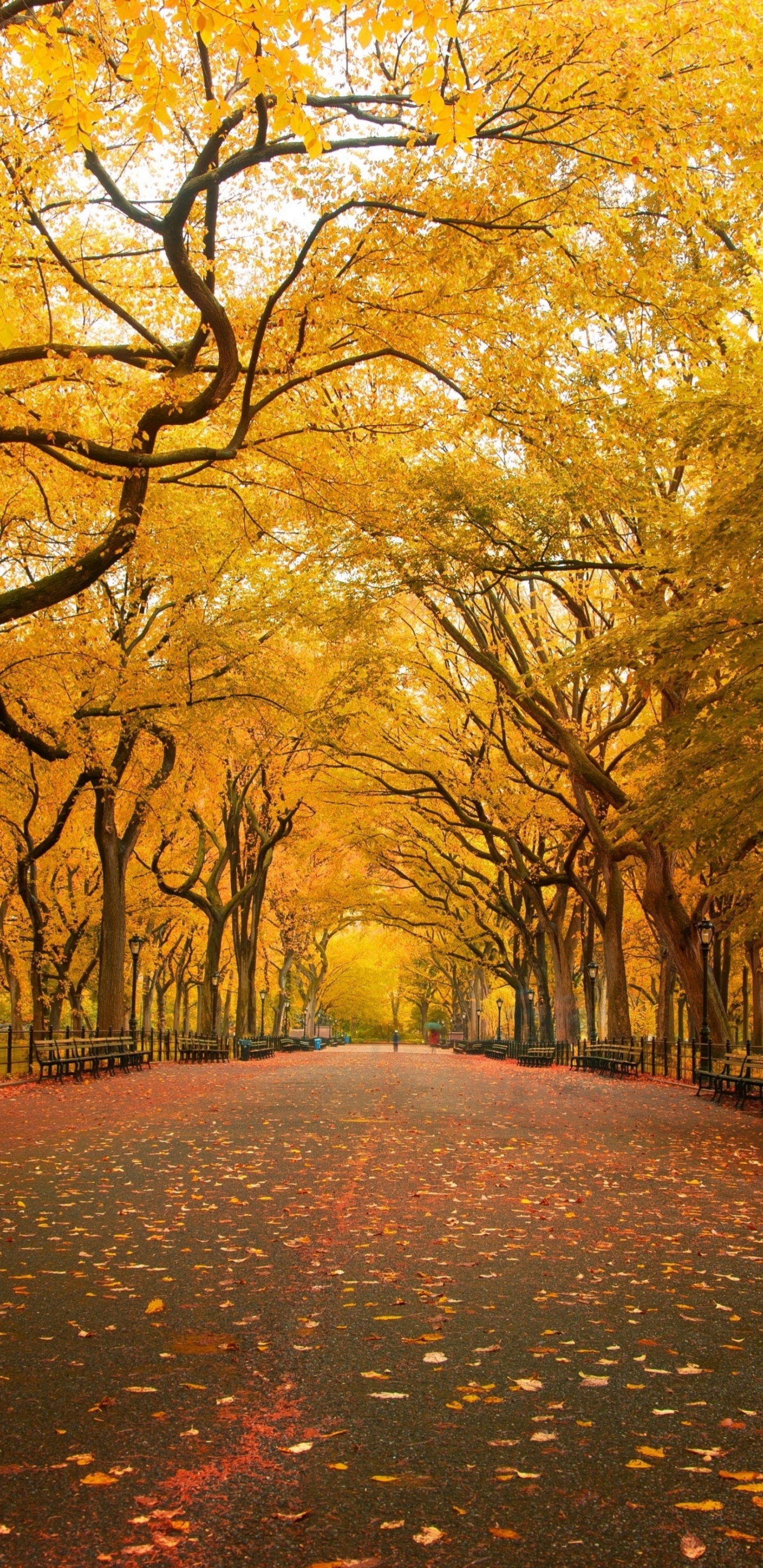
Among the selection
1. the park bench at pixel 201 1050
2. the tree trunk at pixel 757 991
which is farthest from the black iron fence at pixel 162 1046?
the tree trunk at pixel 757 991

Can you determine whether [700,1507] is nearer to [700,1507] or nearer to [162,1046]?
[700,1507]

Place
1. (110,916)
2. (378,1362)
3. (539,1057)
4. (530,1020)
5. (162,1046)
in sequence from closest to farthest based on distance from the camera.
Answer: (378,1362)
(110,916)
(539,1057)
(530,1020)
(162,1046)

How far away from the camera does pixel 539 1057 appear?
33.8 metres

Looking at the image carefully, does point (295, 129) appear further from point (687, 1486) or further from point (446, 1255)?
point (687, 1486)

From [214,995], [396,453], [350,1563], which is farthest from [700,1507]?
[214,995]

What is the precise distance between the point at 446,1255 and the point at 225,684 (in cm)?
1684

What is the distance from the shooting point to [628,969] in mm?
47750

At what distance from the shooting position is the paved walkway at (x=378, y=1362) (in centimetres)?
346

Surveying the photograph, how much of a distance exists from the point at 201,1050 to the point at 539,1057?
974 centimetres

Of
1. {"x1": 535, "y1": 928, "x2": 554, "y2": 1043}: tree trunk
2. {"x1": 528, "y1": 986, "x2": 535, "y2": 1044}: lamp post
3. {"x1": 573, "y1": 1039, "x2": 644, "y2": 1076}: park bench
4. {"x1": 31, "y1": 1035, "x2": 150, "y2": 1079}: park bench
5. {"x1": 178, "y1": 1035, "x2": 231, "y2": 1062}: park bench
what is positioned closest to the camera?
{"x1": 31, "y1": 1035, "x2": 150, "y2": 1079}: park bench

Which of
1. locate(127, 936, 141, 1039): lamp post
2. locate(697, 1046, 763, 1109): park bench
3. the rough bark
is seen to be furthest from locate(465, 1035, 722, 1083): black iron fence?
locate(127, 936, 141, 1039): lamp post

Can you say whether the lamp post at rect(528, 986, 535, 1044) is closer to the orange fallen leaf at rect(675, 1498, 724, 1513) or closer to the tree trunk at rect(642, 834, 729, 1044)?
the tree trunk at rect(642, 834, 729, 1044)

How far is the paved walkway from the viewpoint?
3461mm

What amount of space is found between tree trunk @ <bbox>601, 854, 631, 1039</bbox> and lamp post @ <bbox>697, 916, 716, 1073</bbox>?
7.29ft
